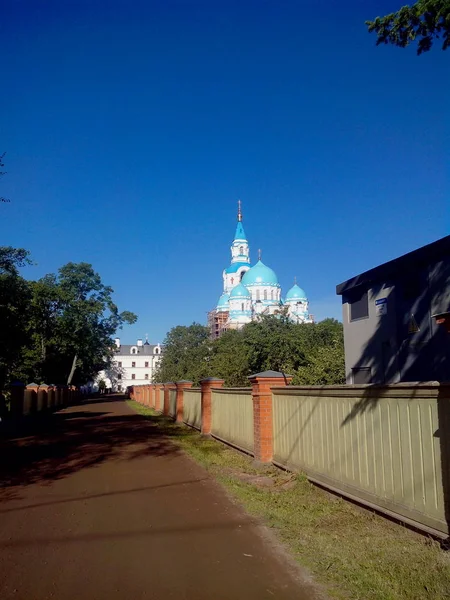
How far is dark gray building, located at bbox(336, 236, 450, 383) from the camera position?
1208 centimetres

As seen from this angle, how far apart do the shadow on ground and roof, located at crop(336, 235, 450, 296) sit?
680cm

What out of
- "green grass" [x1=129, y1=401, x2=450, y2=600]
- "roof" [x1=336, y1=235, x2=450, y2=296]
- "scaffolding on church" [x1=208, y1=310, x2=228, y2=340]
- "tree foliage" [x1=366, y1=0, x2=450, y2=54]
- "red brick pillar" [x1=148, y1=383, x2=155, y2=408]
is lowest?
"green grass" [x1=129, y1=401, x2=450, y2=600]

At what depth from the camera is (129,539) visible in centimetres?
522

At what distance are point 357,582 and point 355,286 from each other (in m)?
12.0

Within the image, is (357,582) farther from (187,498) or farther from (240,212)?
(240,212)

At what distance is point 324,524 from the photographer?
5.58 meters

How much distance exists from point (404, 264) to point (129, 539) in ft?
32.9

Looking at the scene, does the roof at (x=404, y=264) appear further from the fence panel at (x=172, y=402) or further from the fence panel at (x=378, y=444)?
the fence panel at (x=172, y=402)

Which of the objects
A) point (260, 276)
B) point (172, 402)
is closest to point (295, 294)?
point (260, 276)

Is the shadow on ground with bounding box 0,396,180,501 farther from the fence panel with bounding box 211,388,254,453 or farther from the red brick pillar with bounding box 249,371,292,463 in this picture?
the red brick pillar with bounding box 249,371,292,463

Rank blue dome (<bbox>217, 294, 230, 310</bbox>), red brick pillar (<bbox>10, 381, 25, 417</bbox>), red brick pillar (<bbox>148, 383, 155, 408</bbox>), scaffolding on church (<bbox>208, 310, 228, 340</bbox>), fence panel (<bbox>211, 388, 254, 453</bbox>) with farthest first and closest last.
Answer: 1. blue dome (<bbox>217, 294, 230, 310</bbox>)
2. scaffolding on church (<bbox>208, 310, 228, 340</bbox>)
3. red brick pillar (<bbox>148, 383, 155, 408</bbox>)
4. red brick pillar (<bbox>10, 381, 25, 417</bbox>)
5. fence panel (<bbox>211, 388, 254, 453</bbox>)

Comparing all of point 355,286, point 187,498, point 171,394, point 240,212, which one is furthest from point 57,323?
point 240,212

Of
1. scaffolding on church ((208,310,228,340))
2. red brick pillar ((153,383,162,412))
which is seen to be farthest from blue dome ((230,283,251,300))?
red brick pillar ((153,383,162,412))

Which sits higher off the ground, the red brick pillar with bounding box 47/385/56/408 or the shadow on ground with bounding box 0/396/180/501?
the red brick pillar with bounding box 47/385/56/408
